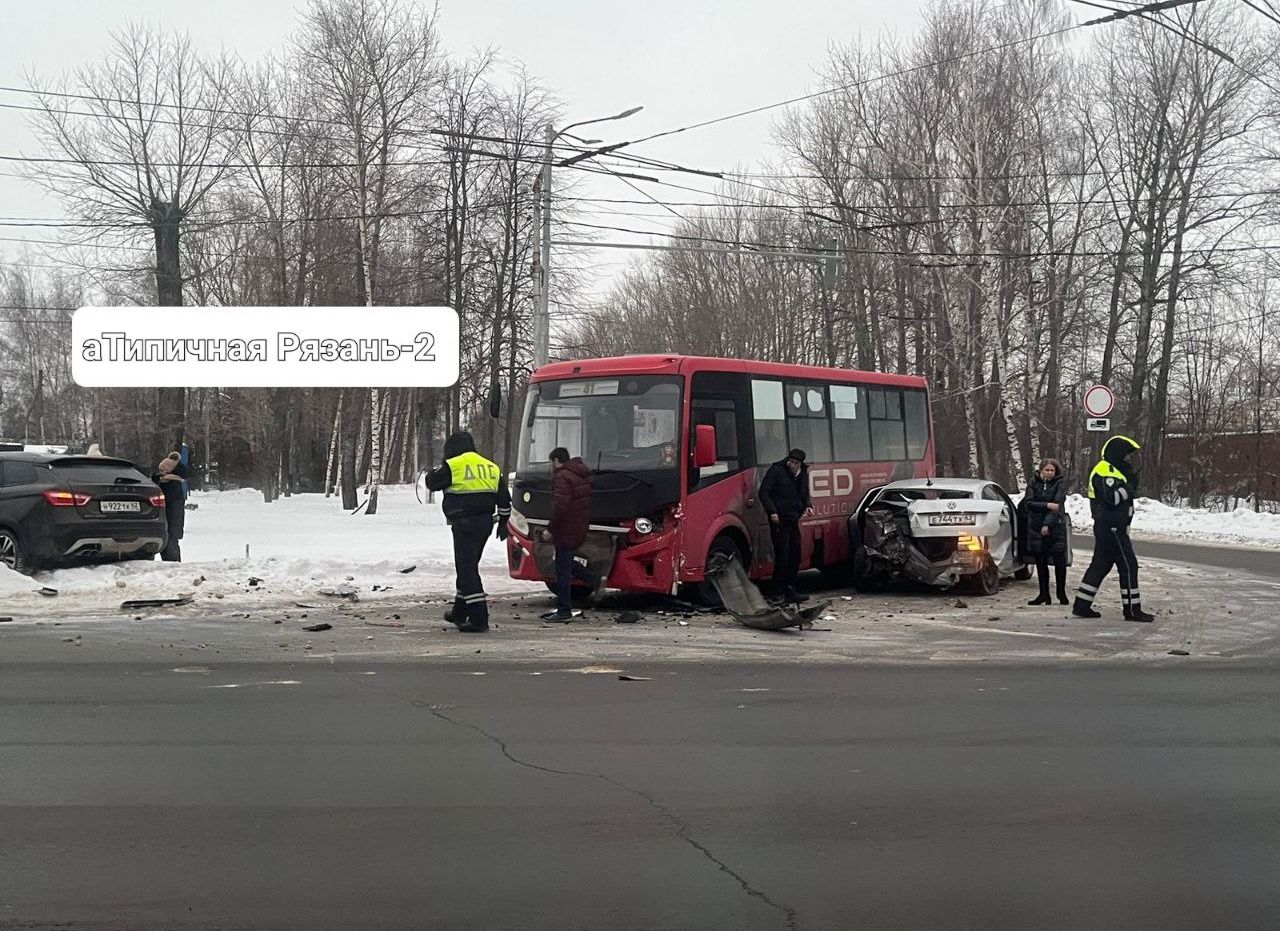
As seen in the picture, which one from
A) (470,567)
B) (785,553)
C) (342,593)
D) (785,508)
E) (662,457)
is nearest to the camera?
(470,567)

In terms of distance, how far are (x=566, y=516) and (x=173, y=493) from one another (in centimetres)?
792

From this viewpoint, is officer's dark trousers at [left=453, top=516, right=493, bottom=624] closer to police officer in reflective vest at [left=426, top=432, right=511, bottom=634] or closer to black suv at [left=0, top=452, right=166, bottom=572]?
police officer in reflective vest at [left=426, top=432, right=511, bottom=634]

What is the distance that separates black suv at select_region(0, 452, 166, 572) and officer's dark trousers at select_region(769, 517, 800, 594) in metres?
8.20

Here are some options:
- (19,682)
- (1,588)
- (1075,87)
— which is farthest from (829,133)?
(19,682)

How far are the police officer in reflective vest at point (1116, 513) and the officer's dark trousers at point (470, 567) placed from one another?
634cm

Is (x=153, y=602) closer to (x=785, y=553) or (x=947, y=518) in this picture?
(x=785, y=553)

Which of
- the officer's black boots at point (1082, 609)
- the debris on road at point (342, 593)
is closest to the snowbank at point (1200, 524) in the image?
the officer's black boots at point (1082, 609)

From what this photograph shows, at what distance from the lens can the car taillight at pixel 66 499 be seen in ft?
54.7

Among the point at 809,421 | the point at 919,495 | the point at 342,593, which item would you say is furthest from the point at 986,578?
the point at 342,593

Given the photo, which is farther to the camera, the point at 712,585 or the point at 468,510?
the point at 712,585

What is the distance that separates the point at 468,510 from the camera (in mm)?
13406

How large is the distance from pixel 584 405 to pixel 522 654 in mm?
4767

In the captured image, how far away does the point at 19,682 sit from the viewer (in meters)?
9.69

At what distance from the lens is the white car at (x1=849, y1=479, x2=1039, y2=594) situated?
55.2 feet
